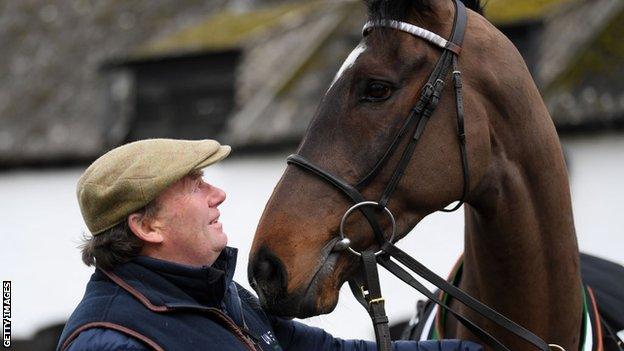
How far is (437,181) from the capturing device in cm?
299

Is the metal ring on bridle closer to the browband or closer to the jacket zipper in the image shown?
the jacket zipper

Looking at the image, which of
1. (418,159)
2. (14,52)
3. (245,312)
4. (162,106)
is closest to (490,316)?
(418,159)

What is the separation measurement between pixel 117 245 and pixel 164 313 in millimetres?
269

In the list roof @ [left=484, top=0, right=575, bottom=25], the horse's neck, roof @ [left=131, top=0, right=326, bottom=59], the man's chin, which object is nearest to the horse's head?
the man's chin

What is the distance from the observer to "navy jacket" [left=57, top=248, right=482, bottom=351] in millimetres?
2602

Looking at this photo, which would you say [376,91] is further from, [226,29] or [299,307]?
[226,29]

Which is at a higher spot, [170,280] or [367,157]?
[367,157]

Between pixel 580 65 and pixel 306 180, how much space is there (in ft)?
19.4

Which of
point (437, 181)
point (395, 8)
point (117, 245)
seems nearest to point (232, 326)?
point (117, 245)

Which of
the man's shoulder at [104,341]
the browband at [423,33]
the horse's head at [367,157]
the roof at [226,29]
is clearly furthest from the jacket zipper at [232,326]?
the roof at [226,29]

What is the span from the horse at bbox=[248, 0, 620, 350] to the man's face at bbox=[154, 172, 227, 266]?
0.45ft

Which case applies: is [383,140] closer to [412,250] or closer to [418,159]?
[418,159]

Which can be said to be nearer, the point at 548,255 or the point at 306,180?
the point at 306,180

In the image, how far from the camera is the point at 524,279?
10.2 feet
